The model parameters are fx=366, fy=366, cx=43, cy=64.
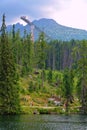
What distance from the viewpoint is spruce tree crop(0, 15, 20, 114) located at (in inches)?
3280

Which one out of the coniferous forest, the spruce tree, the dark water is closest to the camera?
the dark water

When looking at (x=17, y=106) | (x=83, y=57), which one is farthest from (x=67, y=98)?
(x=17, y=106)

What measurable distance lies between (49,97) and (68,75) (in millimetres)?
11116

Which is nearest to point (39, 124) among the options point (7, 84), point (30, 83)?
point (7, 84)

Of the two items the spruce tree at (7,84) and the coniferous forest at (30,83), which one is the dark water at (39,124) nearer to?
the spruce tree at (7,84)

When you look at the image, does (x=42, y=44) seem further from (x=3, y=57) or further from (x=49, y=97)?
(x=3, y=57)

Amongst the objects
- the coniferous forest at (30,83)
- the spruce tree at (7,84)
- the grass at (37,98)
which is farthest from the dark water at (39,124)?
the grass at (37,98)

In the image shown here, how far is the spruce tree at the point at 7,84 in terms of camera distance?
83.3 metres

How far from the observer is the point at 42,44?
124312 millimetres

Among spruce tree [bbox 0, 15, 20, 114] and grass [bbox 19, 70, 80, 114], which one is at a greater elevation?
spruce tree [bbox 0, 15, 20, 114]

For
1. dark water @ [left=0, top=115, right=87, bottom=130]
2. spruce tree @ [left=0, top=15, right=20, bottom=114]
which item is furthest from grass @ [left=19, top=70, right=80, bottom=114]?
dark water @ [left=0, top=115, right=87, bottom=130]

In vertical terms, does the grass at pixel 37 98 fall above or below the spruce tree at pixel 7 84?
below

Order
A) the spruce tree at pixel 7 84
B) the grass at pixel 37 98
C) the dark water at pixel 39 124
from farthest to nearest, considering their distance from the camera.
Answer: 1. the grass at pixel 37 98
2. the spruce tree at pixel 7 84
3. the dark water at pixel 39 124

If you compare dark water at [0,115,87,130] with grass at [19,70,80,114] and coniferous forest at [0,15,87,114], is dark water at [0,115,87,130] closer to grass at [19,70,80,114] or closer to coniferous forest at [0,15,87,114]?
coniferous forest at [0,15,87,114]
